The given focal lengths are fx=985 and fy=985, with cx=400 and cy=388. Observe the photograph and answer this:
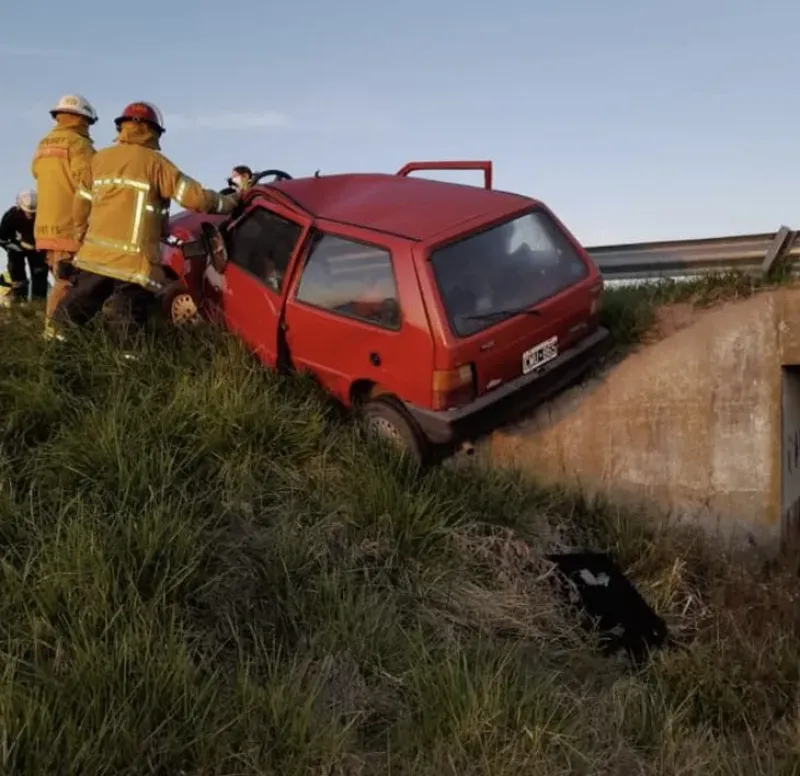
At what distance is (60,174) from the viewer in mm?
7602

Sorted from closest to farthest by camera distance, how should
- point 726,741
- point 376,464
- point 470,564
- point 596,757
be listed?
point 596,757 → point 726,741 → point 470,564 → point 376,464

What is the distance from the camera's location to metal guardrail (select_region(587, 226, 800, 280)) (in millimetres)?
7836

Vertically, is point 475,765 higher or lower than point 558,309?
lower

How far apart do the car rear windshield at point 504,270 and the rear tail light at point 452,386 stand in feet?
0.79

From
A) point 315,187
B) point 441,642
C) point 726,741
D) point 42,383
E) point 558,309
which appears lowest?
point 726,741

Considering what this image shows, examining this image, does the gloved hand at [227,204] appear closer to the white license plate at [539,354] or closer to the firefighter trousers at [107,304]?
the firefighter trousers at [107,304]

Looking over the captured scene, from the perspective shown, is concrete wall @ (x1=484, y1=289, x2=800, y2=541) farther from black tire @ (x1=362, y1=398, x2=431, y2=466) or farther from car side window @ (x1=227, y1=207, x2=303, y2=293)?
car side window @ (x1=227, y1=207, x2=303, y2=293)

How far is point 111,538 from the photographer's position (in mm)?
4453

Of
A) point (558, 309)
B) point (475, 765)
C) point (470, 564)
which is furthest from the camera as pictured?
point (558, 309)

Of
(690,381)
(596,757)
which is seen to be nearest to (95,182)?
(690,381)

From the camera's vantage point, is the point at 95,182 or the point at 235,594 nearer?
the point at 235,594

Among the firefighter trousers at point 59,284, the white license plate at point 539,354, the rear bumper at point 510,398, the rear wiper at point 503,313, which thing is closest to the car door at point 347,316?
the rear bumper at point 510,398

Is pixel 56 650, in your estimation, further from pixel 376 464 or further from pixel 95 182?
→ pixel 95 182

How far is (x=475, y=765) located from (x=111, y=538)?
75.7 inches
